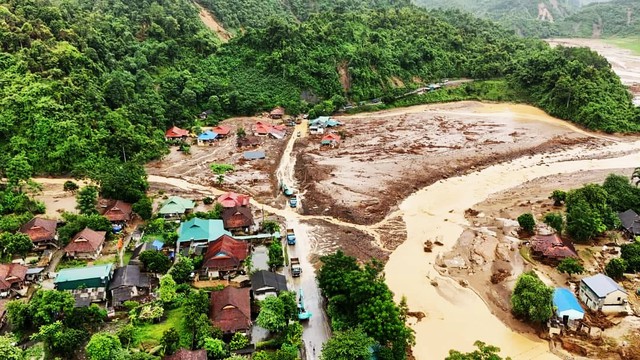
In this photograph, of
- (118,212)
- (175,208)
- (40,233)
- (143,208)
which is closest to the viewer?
(40,233)

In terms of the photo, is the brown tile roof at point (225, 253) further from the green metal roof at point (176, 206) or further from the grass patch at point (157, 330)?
the green metal roof at point (176, 206)

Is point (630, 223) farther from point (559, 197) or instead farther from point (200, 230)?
point (200, 230)

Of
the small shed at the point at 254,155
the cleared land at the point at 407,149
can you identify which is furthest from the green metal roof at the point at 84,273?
the small shed at the point at 254,155

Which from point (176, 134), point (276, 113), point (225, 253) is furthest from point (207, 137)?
point (225, 253)

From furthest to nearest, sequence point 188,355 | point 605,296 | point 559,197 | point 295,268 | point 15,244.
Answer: point 559,197 → point 15,244 → point 295,268 → point 605,296 → point 188,355

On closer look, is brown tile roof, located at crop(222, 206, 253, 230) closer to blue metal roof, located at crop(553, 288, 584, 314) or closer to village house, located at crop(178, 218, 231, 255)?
village house, located at crop(178, 218, 231, 255)

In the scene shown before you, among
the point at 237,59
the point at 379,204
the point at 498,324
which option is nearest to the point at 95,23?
the point at 237,59
